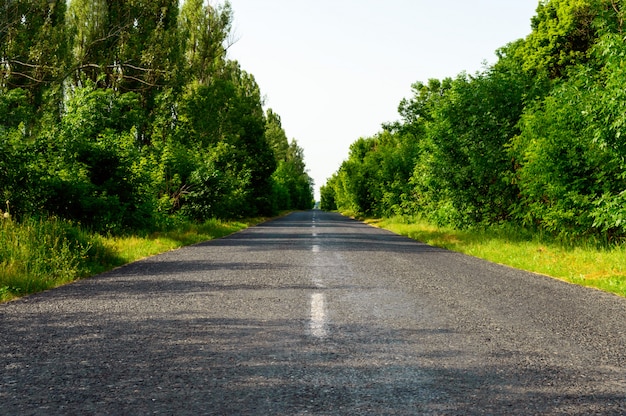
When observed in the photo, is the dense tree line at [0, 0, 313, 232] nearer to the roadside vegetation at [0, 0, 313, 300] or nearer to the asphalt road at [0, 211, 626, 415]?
the roadside vegetation at [0, 0, 313, 300]

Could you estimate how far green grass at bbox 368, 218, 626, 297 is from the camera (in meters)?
11.0

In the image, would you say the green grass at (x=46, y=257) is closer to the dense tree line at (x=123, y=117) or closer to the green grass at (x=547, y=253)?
the dense tree line at (x=123, y=117)

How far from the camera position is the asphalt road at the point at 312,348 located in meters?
3.94

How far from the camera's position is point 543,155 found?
607 inches

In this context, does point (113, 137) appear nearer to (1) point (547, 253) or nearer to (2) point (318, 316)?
(2) point (318, 316)

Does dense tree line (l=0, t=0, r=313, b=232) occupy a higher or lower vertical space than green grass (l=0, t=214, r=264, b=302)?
higher

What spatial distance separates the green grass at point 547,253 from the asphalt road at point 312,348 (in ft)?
4.86

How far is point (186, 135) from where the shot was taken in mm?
34656

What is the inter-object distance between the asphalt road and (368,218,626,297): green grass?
1.48 m

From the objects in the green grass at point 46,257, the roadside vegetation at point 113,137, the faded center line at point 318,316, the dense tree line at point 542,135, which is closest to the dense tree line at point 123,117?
the roadside vegetation at point 113,137

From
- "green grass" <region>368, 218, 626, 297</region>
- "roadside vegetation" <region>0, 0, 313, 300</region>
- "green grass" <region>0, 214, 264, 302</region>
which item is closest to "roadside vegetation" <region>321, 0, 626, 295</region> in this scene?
"green grass" <region>368, 218, 626, 297</region>

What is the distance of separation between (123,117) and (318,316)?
1549 cm

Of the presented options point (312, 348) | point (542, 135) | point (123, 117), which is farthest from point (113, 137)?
point (312, 348)

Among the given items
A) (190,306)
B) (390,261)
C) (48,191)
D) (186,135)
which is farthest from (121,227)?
(186,135)
